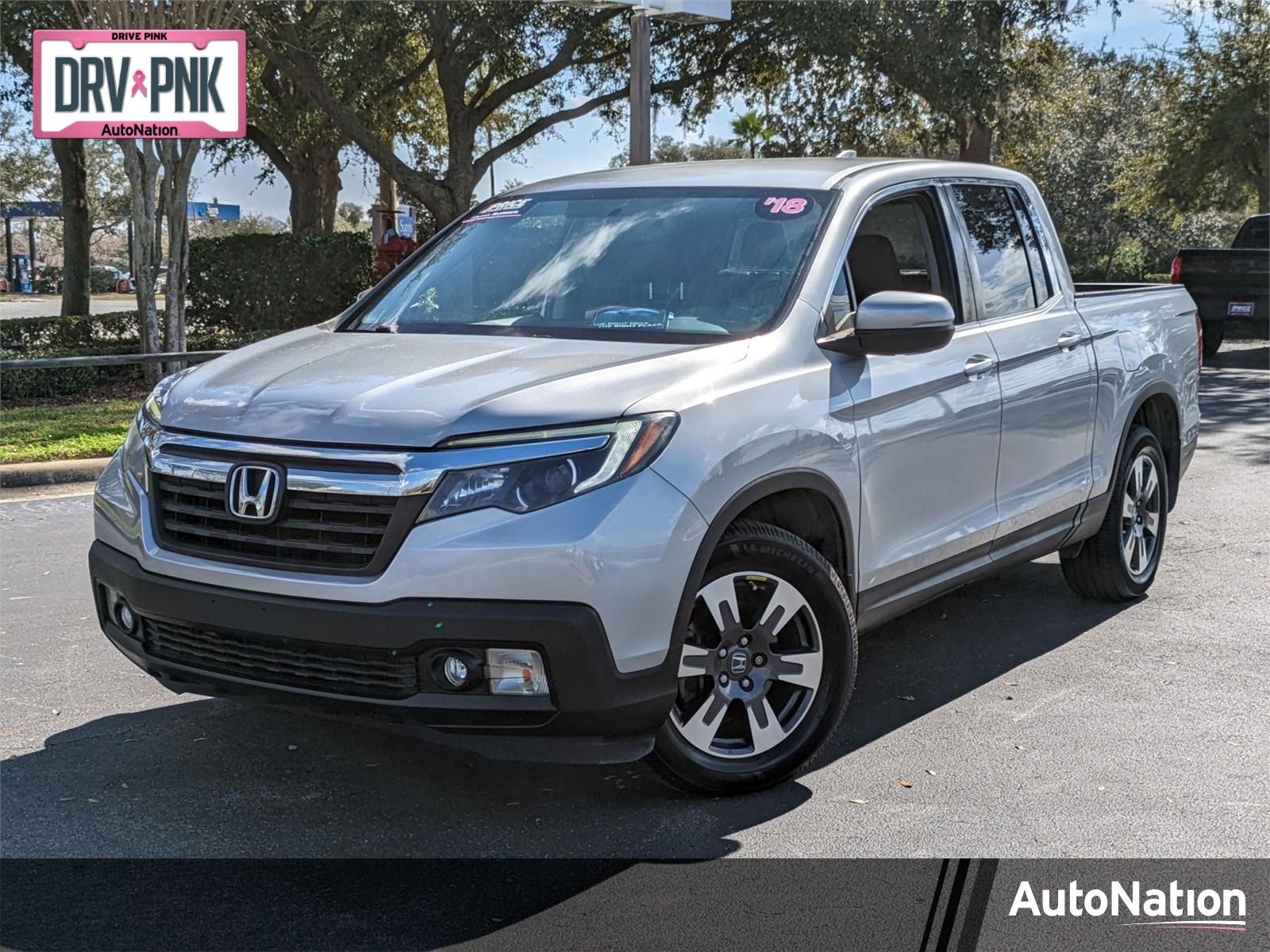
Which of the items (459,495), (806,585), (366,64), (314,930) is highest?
(366,64)

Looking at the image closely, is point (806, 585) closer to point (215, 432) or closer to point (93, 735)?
point (215, 432)

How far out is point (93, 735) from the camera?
15.6 ft

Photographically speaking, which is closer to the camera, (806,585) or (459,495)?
(459,495)

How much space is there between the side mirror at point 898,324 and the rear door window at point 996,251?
96 cm

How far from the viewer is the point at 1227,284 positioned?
741 inches

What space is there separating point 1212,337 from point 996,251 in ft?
50.2

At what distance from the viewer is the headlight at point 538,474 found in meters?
3.61

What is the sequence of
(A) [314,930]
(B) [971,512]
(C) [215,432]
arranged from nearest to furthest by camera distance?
(A) [314,930], (C) [215,432], (B) [971,512]

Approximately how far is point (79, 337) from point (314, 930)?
57.4 ft

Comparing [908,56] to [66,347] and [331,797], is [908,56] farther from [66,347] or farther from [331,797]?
[331,797]

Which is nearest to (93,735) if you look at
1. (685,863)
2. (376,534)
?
(376,534)

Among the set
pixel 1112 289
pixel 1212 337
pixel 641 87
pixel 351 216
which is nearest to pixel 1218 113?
pixel 1212 337

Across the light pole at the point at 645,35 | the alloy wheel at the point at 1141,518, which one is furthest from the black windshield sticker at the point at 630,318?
the light pole at the point at 645,35

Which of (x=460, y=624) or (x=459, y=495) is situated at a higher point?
(x=459, y=495)
